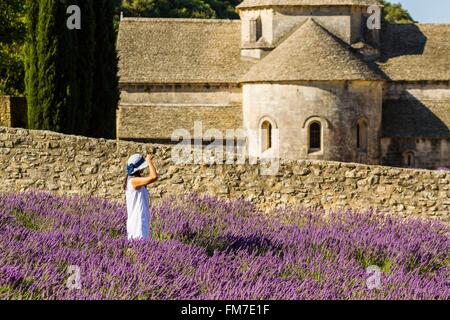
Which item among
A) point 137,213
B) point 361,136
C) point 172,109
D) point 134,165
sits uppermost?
point 172,109

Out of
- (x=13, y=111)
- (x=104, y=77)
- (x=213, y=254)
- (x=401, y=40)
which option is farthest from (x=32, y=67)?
(x=401, y=40)

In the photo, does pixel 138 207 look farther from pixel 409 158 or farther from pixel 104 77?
pixel 409 158

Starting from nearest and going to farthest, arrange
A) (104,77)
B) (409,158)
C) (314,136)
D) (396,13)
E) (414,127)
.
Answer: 1. (104,77)
2. (314,136)
3. (409,158)
4. (414,127)
5. (396,13)

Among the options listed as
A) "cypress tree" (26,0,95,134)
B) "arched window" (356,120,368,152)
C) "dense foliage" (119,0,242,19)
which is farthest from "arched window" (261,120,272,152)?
"dense foliage" (119,0,242,19)

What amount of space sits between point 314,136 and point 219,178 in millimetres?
17950

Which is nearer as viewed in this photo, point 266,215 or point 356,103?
point 266,215

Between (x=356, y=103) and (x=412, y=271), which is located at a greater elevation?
(x=356, y=103)

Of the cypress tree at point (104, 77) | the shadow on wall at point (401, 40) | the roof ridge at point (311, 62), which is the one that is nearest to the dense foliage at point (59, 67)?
the cypress tree at point (104, 77)

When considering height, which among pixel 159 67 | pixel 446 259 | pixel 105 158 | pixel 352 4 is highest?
pixel 352 4

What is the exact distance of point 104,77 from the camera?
86.8ft

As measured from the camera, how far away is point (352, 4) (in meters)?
36.6

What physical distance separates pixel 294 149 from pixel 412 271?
924 inches
